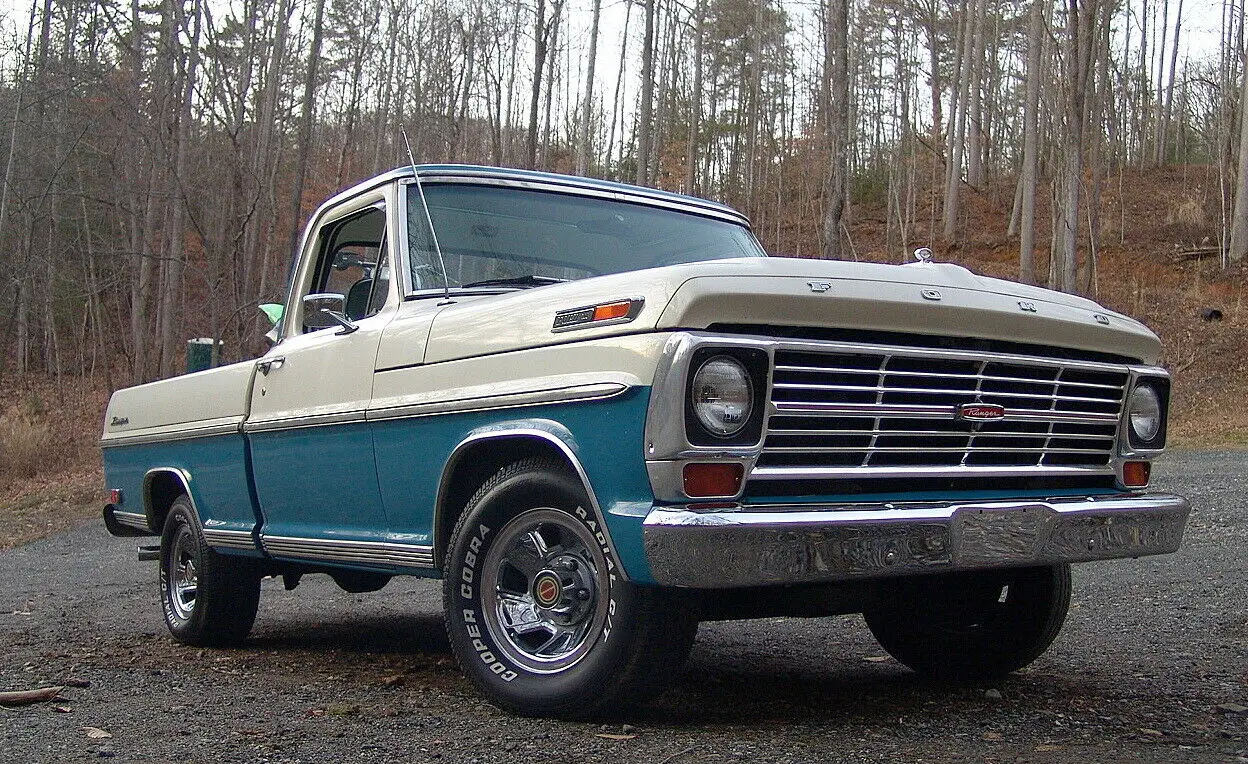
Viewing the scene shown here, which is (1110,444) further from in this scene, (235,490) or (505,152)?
(505,152)

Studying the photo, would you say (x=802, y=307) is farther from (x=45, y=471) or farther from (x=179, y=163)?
(x=179, y=163)

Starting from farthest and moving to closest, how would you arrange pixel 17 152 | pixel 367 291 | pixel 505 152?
1. pixel 505 152
2. pixel 17 152
3. pixel 367 291

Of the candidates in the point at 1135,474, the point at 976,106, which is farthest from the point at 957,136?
the point at 1135,474

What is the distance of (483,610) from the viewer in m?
3.86

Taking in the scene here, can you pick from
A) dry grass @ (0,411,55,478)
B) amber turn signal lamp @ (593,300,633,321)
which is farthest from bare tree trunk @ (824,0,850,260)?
dry grass @ (0,411,55,478)

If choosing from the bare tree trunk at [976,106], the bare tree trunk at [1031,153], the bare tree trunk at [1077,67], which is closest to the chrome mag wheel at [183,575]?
the bare tree trunk at [1077,67]

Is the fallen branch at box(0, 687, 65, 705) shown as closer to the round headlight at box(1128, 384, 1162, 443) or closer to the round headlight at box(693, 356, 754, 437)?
the round headlight at box(693, 356, 754, 437)

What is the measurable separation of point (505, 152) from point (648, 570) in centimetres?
4014

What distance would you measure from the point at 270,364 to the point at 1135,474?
11.7 ft

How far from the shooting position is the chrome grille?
341 cm

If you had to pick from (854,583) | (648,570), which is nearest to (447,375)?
(648,570)

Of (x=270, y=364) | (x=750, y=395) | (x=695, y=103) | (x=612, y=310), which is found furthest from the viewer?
(x=695, y=103)

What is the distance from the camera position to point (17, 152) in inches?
1064

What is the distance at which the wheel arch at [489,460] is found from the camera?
3492 millimetres
